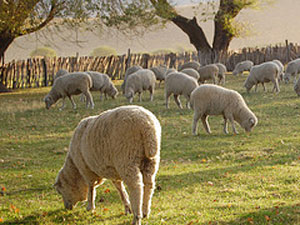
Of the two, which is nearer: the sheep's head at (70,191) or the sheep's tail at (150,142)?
the sheep's tail at (150,142)

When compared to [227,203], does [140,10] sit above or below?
above

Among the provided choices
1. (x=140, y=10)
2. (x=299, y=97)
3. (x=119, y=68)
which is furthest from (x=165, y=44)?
(x=299, y=97)

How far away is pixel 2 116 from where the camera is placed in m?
15.9

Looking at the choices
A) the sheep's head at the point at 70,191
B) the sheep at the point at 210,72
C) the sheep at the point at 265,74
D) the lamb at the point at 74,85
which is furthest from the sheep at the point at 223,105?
the sheep at the point at 210,72

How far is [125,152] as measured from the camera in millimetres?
4781

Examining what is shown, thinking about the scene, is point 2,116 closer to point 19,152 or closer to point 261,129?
point 19,152

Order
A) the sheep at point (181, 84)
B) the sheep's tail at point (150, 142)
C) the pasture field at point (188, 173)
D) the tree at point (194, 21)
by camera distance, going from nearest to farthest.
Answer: the sheep's tail at point (150, 142)
the pasture field at point (188, 173)
the sheep at point (181, 84)
the tree at point (194, 21)

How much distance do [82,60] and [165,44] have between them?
6241 centimetres

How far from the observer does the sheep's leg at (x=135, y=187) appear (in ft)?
15.4

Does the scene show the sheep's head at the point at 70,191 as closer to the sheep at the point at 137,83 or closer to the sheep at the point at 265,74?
the sheep at the point at 137,83

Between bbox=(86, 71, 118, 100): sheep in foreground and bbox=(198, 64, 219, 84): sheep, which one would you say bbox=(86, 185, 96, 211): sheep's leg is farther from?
bbox=(198, 64, 219, 84): sheep

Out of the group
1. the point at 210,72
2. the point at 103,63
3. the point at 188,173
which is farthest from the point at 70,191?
the point at 103,63

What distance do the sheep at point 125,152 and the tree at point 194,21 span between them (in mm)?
16931

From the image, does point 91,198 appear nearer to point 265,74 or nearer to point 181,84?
point 181,84
